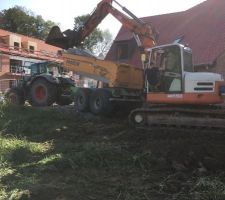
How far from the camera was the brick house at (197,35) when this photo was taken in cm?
2075

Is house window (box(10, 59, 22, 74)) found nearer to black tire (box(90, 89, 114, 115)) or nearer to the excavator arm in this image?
the excavator arm

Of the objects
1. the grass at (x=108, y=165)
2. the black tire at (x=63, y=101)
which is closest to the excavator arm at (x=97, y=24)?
the black tire at (x=63, y=101)

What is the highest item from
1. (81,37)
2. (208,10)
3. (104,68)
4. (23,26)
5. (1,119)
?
(23,26)

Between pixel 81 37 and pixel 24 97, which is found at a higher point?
pixel 81 37

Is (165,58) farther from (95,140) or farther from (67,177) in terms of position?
(67,177)

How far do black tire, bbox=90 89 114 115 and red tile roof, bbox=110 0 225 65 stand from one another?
295 inches

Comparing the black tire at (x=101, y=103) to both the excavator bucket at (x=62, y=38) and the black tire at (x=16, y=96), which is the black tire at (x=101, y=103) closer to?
the excavator bucket at (x=62, y=38)

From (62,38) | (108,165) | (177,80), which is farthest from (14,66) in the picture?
(108,165)

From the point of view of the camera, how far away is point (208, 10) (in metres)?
Answer: 24.6

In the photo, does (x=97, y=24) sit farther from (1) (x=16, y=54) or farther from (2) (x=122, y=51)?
(1) (x=16, y=54)

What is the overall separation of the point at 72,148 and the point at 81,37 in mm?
7448

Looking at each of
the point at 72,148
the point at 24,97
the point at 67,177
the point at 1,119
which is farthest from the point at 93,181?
the point at 24,97

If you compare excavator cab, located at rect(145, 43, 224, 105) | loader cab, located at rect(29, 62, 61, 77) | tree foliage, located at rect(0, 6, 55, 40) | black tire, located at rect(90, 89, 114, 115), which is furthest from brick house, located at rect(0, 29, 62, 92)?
excavator cab, located at rect(145, 43, 224, 105)

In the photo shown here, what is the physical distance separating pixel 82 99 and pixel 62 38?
254 centimetres
